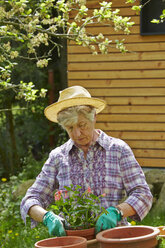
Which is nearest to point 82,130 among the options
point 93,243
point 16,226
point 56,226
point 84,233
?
point 56,226

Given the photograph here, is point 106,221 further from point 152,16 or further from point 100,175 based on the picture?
point 152,16

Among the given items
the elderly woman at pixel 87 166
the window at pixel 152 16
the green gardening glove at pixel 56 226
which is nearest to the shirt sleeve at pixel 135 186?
the elderly woman at pixel 87 166

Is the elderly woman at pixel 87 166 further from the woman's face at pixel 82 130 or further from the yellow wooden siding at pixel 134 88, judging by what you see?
the yellow wooden siding at pixel 134 88

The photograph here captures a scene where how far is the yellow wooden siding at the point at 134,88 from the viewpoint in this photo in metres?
7.59

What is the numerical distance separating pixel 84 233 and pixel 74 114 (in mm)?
865

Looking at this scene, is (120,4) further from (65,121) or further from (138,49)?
(65,121)

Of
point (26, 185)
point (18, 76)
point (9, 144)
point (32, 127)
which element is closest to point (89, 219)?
point (26, 185)

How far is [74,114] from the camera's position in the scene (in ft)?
10.8

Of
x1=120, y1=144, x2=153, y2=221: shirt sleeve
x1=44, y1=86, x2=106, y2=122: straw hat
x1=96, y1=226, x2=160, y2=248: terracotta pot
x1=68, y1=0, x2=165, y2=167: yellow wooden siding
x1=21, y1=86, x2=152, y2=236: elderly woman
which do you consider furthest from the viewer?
x1=68, y1=0, x2=165, y2=167: yellow wooden siding

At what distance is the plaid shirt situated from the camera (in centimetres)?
316

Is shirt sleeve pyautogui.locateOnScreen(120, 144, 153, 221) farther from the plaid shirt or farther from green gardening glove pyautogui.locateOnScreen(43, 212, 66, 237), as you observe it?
green gardening glove pyautogui.locateOnScreen(43, 212, 66, 237)

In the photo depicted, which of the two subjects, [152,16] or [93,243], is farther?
[152,16]

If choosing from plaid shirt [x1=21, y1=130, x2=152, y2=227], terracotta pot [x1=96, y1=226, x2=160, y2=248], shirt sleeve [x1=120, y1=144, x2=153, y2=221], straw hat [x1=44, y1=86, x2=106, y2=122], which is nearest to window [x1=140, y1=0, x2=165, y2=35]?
straw hat [x1=44, y1=86, x2=106, y2=122]

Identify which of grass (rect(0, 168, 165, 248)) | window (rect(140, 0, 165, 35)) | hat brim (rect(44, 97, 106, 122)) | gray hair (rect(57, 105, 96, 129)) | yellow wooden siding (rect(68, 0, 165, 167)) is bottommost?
grass (rect(0, 168, 165, 248))
